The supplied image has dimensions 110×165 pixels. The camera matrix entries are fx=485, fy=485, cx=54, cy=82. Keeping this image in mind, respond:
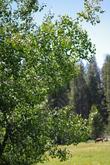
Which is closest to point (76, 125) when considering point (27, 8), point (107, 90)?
point (27, 8)

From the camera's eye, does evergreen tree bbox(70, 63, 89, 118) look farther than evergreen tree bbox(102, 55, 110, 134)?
Yes

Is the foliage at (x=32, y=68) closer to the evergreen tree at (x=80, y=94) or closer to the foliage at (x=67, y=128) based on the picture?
the foliage at (x=67, y=128)

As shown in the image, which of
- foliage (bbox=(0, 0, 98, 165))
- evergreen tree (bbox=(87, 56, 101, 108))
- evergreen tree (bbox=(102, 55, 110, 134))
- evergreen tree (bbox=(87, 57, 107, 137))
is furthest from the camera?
evergreen tree (bbox=(87, 56, 101, 108))

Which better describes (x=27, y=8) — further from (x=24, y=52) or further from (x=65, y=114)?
(x=65, y=114)

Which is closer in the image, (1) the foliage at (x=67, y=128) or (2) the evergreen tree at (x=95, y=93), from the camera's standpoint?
(1) the foliage at (x=67, y=128)

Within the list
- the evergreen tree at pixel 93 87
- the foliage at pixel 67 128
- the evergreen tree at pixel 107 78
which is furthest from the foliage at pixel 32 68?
the evergreen tree at pixel 93 87

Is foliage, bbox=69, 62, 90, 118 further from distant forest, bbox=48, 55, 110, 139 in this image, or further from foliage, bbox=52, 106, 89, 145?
foliage, bbox=52, 106, 89, 145

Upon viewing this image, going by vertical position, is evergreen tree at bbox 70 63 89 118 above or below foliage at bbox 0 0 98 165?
above

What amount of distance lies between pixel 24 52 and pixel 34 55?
26.1 inches

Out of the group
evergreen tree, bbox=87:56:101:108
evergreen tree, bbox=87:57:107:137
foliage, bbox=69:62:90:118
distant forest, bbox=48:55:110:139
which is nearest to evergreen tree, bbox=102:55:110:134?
distant forest, bbox=48:55:110:139

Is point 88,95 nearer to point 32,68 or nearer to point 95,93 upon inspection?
point 95,93

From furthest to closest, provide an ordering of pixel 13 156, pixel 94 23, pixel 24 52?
pixel 13 156 < pixel 94 23 < pixel 24 52

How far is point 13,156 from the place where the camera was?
21328 mm

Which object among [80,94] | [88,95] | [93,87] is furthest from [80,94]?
[93,87]
